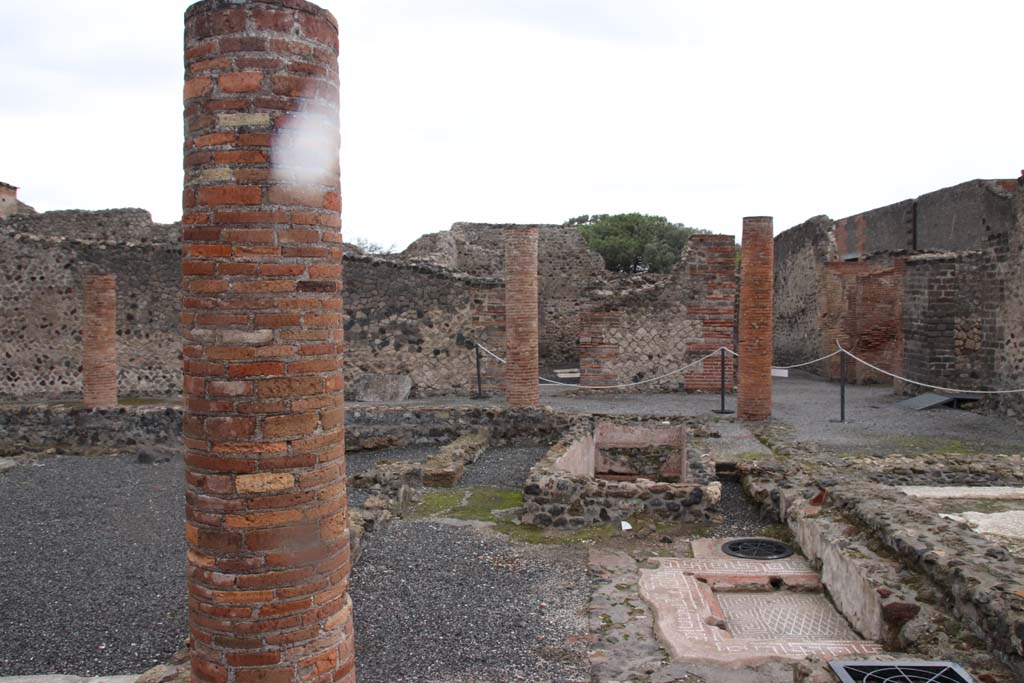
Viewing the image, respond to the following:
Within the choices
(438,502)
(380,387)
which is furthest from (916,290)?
(438,502)

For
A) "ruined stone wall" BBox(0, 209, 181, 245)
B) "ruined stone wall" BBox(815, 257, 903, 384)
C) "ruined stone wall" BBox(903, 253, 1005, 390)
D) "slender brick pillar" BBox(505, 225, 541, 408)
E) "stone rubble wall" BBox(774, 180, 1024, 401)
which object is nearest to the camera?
"slender brick pillar" BBox(505, 225, 541, 408)

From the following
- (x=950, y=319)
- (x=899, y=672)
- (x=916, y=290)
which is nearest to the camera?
(x=899, y=672)

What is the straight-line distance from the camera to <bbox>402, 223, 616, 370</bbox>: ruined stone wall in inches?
977

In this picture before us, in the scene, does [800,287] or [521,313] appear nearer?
[521,313]

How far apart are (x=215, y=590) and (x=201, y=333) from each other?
0.99 meters

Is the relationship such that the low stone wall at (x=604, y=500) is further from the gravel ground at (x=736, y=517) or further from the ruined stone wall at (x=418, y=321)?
the ruined stone wall at (x=418, y=321)

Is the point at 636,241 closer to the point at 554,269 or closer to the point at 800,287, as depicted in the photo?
the point at 554,269

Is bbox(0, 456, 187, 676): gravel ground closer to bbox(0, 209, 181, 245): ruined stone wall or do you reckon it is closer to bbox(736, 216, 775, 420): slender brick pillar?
bbox(736, 216, 775, 420): slender brick pillar

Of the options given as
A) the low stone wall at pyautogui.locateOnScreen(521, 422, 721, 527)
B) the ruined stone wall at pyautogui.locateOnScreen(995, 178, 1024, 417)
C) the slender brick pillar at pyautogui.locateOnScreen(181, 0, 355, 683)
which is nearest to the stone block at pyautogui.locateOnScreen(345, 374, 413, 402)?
the low stone wall at pyautogui.locateOnScreen(521, 422, 721, 527)

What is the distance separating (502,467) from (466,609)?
5329mm

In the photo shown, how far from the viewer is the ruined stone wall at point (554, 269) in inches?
977

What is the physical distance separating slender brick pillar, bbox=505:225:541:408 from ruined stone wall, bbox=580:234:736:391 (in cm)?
319

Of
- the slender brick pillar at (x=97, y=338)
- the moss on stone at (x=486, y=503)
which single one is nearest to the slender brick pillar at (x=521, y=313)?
the moss on stone at (x=486, y=503)

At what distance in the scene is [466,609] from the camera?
18.1 ft
